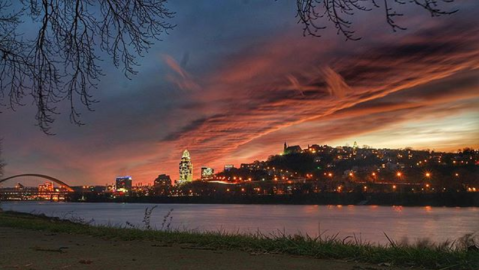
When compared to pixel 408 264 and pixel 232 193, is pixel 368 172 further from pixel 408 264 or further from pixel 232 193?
pixel 408 264

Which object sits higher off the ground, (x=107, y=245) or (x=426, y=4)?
(x=426, y=4)

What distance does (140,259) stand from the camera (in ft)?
21.2

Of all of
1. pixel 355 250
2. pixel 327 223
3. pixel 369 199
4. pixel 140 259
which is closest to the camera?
pixel 140 259

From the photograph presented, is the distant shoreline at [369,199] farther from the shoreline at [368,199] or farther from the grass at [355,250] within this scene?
the grass at [355,250]

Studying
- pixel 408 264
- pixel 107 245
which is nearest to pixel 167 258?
pixel 107 245

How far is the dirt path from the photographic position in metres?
5.83

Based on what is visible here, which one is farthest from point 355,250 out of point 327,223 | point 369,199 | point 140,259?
point 369,199

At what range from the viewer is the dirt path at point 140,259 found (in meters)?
5.83

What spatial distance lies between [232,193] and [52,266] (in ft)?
581

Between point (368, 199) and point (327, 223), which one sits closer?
point (327, 223)

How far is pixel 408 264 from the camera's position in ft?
20.0

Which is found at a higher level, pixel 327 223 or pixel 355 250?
pixel 355 250

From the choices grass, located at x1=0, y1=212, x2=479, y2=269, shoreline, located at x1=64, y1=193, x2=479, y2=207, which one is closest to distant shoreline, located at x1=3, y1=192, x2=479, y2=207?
shoreline, located at x1=64, y1=193, x2=479, y2=207

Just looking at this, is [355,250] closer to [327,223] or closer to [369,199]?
[327,223]
